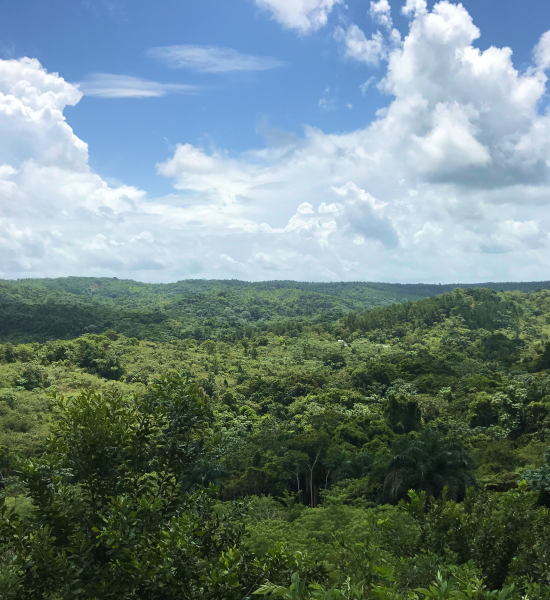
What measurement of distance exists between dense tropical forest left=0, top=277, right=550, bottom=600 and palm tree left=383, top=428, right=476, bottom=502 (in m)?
0.11

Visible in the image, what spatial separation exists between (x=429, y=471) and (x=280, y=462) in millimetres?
12343

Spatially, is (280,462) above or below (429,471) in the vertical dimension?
below

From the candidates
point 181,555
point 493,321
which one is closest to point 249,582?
point 181,555

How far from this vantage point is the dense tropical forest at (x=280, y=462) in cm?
560

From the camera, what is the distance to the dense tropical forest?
5.60 metres

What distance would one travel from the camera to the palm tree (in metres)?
25.2

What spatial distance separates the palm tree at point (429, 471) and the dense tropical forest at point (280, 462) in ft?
0.38

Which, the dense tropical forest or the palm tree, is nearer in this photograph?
the dense tropical forest

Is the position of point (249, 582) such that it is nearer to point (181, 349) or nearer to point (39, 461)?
point (39, 461)

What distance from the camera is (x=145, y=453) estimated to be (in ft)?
22.9

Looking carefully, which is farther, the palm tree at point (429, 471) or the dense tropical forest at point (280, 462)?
the palm tree at point (429, 471)

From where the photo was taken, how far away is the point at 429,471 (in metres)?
25.8

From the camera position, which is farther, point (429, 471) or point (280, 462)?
point (280, 462)

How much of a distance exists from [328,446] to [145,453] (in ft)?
101
